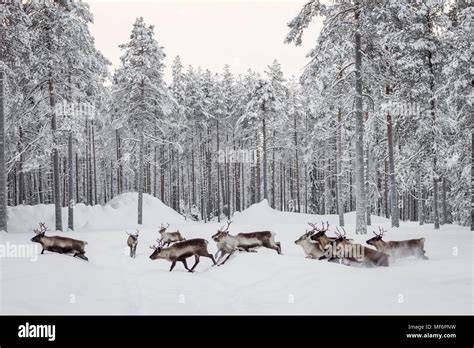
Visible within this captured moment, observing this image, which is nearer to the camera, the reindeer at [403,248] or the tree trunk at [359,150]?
the reindeer at [403,248]

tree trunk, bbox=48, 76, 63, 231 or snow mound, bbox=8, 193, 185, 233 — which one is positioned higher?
tree trunk, bbox=48, 76, 63, 231

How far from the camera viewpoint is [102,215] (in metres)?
28.9

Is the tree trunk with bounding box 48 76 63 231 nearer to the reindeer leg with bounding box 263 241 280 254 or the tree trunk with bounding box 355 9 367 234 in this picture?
the reindeer leg with bounding box 263 241 280 254

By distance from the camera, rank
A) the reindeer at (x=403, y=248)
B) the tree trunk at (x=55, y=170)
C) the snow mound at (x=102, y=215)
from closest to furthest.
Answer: the reindeer at (x=403, y=248) → the tree trunk at (x=55, y=170) → the snow mound at (x=102, y=215)

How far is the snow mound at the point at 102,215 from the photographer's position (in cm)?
2364

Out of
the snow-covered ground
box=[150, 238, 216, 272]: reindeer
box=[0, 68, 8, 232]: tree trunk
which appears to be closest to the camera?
the snow-covered ground

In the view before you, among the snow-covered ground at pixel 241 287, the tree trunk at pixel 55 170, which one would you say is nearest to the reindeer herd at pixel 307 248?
the snow-covered ground at pixel 241 287

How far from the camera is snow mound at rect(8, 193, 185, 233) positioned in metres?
23.6

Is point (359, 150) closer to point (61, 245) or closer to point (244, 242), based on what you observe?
point (244, 242)

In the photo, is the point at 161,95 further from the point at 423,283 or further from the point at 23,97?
the point at 423,283

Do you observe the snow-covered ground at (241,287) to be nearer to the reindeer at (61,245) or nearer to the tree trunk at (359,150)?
the reindeer at (61,245)

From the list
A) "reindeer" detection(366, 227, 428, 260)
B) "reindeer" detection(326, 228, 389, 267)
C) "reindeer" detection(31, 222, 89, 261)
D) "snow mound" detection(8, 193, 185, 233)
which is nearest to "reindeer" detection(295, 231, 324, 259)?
"reindeer" detection(326, 228, 389, 267)
